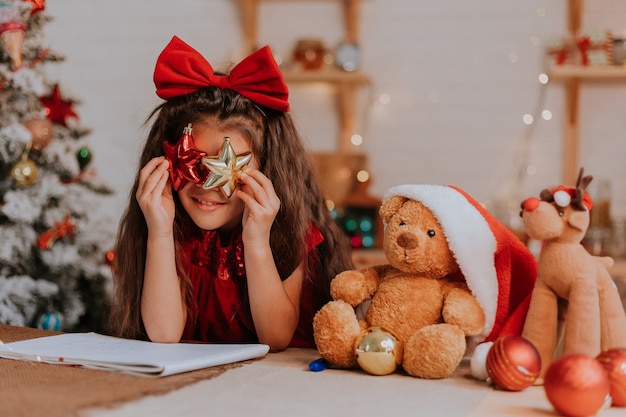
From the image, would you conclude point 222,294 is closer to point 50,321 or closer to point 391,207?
point 391,207

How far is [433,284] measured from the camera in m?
0.99

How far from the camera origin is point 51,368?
3.10 feet

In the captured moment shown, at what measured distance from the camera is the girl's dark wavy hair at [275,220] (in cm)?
127

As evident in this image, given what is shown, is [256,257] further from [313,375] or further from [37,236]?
[37,236]

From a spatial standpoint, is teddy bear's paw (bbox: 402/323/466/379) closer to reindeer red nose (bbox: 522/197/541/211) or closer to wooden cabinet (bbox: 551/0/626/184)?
reindeer red nose (bbox: 522/197/541/211)

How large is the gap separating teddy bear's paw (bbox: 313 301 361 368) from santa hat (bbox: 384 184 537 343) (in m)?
0.16

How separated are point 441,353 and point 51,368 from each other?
474 millimetres

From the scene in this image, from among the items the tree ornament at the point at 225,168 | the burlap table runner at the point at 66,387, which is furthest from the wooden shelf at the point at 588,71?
the burlap table runner at the point at 66,387

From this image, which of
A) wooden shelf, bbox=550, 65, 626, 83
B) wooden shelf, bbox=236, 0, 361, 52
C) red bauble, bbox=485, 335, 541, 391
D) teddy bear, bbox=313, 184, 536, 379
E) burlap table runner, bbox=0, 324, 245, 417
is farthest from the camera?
wooden shelf, bbox=236, 0, 361, 52

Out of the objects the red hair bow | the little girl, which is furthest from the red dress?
the red hair bow

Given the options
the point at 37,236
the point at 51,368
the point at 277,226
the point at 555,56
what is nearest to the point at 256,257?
the point at 277,226

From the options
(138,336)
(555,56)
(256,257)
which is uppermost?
(555,56)

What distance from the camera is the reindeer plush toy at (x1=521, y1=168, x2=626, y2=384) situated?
852 millimetres

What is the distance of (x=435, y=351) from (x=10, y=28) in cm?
163
